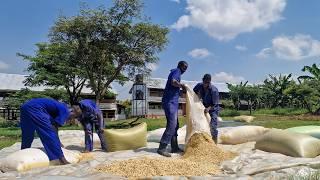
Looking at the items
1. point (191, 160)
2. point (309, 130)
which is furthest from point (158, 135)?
point (191, 160)

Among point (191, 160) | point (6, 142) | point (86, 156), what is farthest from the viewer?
point (6, 142)

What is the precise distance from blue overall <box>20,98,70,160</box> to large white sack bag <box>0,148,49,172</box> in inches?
7.6

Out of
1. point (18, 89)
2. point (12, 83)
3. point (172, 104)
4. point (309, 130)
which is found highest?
point (12, 83)

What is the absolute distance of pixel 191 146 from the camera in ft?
24.8

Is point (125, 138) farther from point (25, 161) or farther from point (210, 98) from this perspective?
point (25, 161)

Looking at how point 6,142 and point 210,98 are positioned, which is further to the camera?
point 6,142

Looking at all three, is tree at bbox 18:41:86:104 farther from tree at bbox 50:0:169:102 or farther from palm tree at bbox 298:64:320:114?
palm tree at bbox 298:64:320:114

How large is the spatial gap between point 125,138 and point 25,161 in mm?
2186

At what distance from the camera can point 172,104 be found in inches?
308

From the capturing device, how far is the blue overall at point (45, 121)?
7.06m

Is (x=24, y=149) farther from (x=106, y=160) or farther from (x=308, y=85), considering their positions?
(x=308, y=85)

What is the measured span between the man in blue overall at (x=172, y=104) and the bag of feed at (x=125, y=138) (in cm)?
84

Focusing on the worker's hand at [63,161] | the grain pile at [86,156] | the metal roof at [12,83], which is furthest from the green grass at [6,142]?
the metal roof at [12,83]

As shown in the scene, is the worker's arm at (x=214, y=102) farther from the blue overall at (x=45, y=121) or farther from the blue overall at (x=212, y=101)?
the blue overall at (x=45, y=121)
